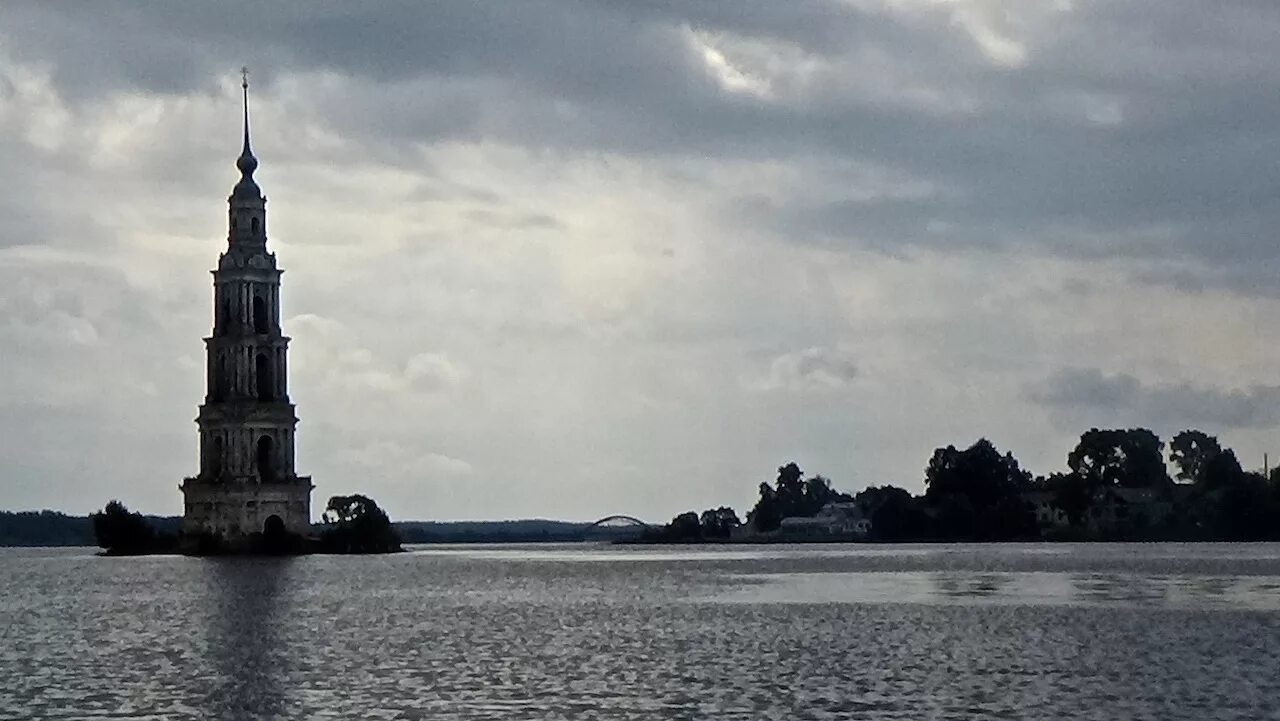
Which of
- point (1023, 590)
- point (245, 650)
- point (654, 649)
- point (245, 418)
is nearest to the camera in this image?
point (654, 649)

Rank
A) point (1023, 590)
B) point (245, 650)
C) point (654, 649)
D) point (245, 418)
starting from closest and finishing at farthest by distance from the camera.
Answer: point (654, 649), point (245, 650), point (1023, 590), point (245, 418)

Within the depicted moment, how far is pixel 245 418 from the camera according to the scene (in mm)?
163000

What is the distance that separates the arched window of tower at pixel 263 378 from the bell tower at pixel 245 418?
0.24ft

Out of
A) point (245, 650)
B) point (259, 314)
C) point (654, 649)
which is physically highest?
point (259, 314)

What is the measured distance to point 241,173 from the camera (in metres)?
171

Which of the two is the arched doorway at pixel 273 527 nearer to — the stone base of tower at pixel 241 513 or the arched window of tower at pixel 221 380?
the stone base of tower at pixel 241 513

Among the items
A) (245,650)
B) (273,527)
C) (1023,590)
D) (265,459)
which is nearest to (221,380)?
(265,459)

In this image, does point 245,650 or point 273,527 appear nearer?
point 245,650

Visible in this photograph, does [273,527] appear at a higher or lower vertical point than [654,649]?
higher

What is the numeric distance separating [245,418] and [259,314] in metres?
9.21

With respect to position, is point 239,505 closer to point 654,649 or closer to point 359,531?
point 359,531

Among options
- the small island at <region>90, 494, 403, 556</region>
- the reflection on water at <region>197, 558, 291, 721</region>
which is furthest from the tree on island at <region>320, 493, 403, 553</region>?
the reflection on water at <region>197, 558, 291, 721</region>

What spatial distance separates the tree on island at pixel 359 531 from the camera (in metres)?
178

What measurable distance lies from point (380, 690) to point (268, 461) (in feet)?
379
